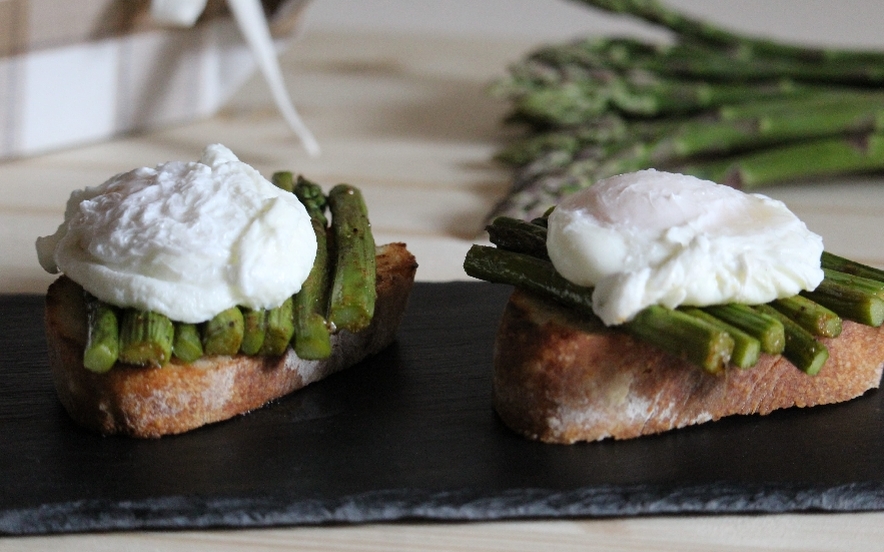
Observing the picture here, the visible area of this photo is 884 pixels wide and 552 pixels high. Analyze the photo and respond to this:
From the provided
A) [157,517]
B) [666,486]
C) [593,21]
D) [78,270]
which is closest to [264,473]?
[157,517]

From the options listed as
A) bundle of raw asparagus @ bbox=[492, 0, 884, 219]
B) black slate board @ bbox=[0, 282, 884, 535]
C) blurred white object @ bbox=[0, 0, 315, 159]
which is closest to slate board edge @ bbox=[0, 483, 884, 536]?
black slate board @ bbox=[0, 282, 884, 535]

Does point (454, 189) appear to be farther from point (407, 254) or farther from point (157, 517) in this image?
point (157, 517)

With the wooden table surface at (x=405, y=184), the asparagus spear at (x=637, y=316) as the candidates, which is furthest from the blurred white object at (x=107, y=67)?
the asparagus spear at (x=637, y=316)

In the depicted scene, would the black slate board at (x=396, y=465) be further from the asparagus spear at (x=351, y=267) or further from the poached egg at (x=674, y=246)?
the poached egg at (x=674, y=246)

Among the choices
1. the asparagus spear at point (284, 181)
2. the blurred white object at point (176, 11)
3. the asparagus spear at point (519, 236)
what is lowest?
the asparagus spear at point (284, 181)

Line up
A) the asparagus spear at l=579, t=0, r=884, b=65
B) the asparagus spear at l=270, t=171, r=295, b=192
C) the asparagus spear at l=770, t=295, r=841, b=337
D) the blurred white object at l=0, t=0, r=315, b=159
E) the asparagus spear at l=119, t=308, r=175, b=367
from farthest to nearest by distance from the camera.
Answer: the asparagus spear at l=579, t=0, r=884, b=65
the blurred white object at l=0, t=0, r=315, b=159
the asparagus spear at l=270, t=171, r=295, b=192
the asparagus spear at l=770, t=295, r=841, b=337
the asparagus spear at l=119, t=308, r=175, b=367

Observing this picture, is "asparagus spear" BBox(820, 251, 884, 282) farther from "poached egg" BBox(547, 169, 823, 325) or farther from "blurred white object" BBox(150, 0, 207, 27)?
"blurred white object" BBox(150, 0, 207, 27)
